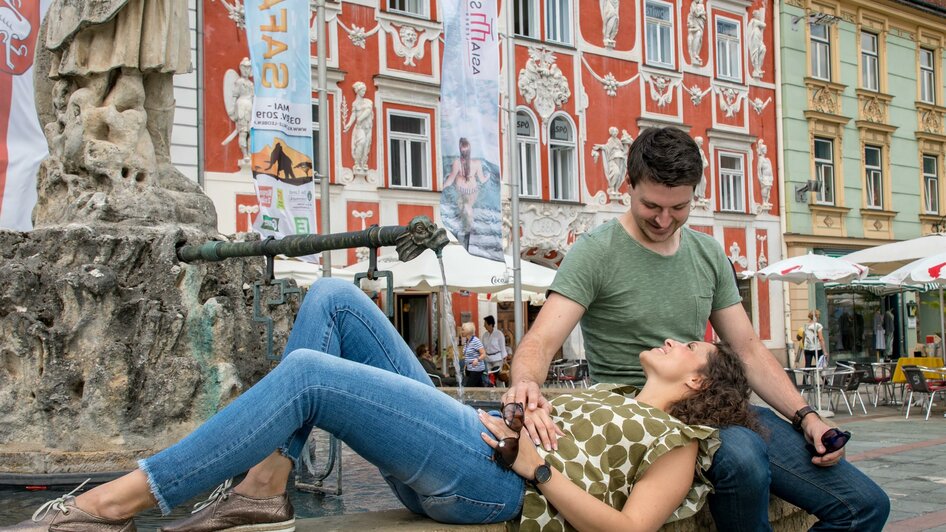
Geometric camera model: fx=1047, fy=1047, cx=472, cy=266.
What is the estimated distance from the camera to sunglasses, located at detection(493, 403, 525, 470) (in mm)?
2844

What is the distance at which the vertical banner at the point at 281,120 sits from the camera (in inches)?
460

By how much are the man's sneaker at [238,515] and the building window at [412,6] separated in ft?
59.5

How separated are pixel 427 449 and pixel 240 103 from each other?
1553cm

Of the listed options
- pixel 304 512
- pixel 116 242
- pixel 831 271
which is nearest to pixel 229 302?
pixel 116 242

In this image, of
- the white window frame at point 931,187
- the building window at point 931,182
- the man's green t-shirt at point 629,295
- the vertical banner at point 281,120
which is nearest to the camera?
the man's green t-shirt at point 629,295

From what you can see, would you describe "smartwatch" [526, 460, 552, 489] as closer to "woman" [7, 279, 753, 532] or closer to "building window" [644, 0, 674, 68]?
"woman" [7, 279, 753, 532]

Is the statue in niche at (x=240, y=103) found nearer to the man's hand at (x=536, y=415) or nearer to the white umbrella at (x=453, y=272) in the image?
the white umbrella at (x=453, y=272)

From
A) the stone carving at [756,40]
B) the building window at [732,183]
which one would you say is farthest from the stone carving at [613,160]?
the stone carving at [756,40]

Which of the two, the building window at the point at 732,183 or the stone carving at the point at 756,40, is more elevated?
the stone carving at the point at 756,40

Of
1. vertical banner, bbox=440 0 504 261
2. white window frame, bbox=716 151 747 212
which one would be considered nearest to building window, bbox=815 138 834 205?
white window frame, bbox=716 151 747 212

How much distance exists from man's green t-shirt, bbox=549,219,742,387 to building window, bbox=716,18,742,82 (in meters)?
23.5

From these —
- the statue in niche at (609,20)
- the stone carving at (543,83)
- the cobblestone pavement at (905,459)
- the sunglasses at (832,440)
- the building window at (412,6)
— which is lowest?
the cobblestone pavement at (905,459)

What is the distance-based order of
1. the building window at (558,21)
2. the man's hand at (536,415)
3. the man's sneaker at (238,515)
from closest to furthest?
the man's sneaker at (238,515), the man's hand at (536,415), the building window at (558,21)

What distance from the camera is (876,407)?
51.7 feet
